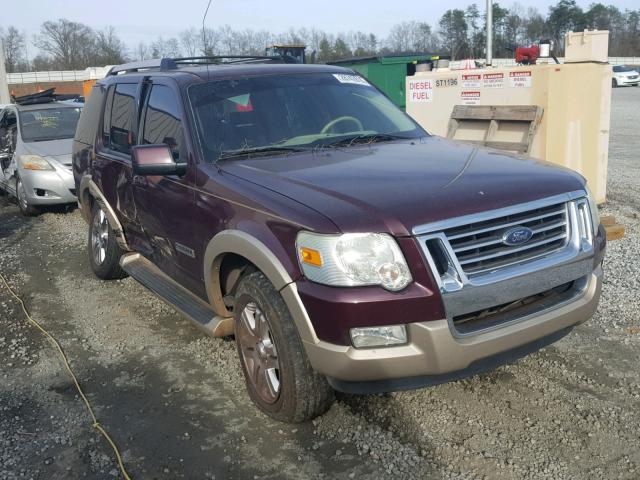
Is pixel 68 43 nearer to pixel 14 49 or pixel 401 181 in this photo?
pixel 14 49

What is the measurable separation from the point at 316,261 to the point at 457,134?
6270 mm

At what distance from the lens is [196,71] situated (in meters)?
4.61

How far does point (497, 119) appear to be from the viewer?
8.11 meters

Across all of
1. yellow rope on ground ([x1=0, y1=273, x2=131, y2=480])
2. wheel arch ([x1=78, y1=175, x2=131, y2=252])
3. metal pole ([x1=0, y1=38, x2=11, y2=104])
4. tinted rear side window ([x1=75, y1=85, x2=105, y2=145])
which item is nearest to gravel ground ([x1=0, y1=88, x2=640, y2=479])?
yellow rope on ground ([x1=0, y1=273, x2=131, y2=480])

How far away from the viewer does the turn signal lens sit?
9.69 ft

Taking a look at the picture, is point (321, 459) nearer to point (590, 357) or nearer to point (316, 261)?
point (316, 261)

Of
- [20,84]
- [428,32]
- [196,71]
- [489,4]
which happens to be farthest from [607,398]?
[428,32]

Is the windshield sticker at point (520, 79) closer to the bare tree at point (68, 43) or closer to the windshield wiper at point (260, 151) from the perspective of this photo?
the windshield wiper at point (260, 151)

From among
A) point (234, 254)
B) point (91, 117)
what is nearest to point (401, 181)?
point (234, 254)

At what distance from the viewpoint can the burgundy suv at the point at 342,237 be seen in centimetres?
291

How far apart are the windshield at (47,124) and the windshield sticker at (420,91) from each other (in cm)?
547

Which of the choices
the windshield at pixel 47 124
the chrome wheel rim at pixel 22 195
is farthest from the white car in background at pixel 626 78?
the chrome wheel rim at pixel 22 195

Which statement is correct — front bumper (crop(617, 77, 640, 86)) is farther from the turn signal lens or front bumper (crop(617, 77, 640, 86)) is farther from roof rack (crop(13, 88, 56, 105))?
the turn signal lens

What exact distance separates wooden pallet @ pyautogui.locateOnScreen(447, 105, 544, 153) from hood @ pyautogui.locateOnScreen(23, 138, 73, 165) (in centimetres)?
561
